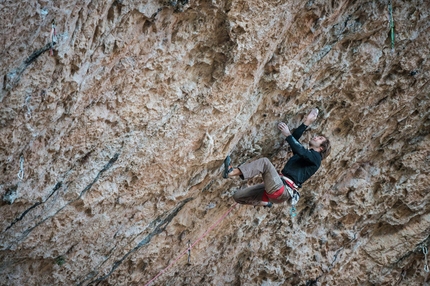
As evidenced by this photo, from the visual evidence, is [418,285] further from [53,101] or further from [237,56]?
[53,101]

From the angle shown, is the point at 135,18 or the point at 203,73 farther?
the point at 203,73

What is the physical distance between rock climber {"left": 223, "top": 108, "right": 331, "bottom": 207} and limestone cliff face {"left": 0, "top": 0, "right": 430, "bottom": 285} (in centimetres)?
32

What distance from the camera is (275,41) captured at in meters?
5.39

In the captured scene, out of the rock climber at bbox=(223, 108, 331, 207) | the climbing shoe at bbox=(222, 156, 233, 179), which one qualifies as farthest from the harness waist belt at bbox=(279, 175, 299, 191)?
the climbing shoe at bbox=(222, 156, 233, 179)

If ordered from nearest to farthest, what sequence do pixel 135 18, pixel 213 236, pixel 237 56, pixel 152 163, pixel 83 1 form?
pixel 83 1
pixel 135 18
pixel 237 56
pixel 152 163
pixel 213 236

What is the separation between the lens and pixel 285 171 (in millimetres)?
5883

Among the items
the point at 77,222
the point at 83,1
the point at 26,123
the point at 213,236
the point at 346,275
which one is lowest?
the point at 346,275

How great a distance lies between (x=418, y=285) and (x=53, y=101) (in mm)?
6414

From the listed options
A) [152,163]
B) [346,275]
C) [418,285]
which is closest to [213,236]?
[152,163]

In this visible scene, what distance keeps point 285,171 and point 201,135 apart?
1.14 meters

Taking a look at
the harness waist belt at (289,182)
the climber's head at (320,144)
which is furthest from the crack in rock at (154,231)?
the climber's head at (320,144)

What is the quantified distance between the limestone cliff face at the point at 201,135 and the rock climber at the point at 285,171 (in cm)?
32

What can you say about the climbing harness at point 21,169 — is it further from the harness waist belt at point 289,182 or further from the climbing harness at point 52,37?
the harness waist belt at point 289,182

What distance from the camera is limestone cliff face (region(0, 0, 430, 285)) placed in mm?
4570
